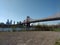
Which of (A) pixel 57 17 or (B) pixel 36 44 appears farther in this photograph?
(A) pixel 57 17

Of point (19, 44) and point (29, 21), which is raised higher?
point (29, 21)

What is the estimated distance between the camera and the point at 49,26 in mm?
14078

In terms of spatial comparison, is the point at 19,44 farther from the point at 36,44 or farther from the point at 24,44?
the point at 36,44

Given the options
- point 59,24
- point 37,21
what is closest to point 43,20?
point 37,21

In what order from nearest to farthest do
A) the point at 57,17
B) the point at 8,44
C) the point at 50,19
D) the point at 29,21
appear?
the point at 8,44 → the point at 57,17 → the point at 50,19 → the point at 29,21

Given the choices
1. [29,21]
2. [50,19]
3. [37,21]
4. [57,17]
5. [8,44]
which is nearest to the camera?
[8,44]

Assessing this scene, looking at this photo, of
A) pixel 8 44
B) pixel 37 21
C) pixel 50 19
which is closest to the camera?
pixel 8 44

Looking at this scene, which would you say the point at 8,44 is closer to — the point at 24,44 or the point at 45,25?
the point at 24,44

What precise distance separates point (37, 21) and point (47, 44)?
12898 millimetres

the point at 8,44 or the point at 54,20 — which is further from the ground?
the point at 54,20

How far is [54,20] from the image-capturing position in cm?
1499

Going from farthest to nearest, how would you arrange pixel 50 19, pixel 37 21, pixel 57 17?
pixel 37 21 → pixel 50 19 → pixel 57 17

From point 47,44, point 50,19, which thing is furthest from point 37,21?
point 47,44

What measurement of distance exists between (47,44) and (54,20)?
40.1 feet
